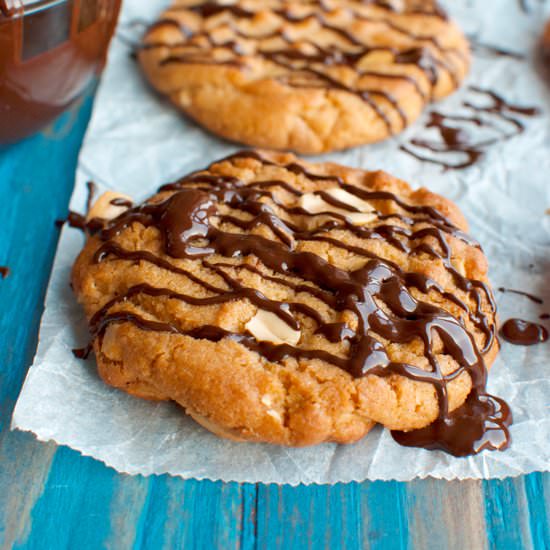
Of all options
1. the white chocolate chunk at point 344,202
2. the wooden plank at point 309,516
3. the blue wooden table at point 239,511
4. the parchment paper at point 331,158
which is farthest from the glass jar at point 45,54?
the wooden plank at point 309,516

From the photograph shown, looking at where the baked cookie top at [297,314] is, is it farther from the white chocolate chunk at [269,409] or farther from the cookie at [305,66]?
the cookie at [305,66]

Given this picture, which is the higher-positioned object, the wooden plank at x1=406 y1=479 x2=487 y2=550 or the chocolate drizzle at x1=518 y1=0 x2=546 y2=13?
the chocolate drizzle at x1=518 y1=0 x2=546 y2=13

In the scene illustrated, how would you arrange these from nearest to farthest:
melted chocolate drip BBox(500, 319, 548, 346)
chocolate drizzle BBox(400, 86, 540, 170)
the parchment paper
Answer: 1. the parchment paper
2. melted chocolate drip BBox(500, 319, 548, 346)
3. chocolate drizzle BBox(400, 86, 540, 170)

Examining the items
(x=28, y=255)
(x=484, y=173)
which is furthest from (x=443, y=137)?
(x=28, y=255)

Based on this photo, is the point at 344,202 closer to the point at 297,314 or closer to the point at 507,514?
the point at 297,314

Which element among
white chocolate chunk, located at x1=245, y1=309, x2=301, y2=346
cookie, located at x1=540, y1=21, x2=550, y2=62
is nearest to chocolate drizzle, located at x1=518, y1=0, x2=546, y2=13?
cookie, located at x1=540, y1=21, x2=550, y2=62

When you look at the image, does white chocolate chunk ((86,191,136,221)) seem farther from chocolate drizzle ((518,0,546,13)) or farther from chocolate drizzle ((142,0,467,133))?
chocolate drizzle ((518,0,546,13))
